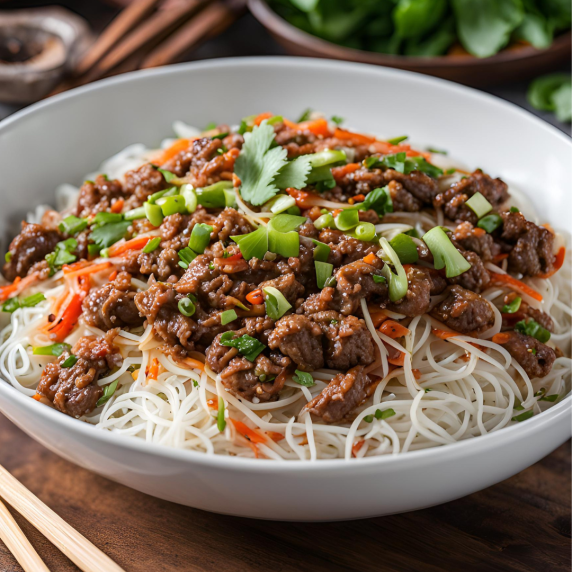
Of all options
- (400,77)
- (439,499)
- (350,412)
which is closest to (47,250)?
(350,412)

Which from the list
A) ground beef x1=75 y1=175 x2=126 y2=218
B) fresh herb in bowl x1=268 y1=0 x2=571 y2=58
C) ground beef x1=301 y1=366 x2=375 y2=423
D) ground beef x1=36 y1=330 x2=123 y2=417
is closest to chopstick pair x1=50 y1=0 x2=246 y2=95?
fresh herb in bowl x1=268 y1=0 x2=571 y2=58

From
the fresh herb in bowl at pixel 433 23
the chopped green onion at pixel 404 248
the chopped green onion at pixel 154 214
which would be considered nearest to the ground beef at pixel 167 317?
the chopped green onion at pixel 154 214

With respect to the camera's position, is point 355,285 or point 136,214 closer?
point 355,285

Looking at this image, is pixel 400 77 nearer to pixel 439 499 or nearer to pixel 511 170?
pixel 511 170

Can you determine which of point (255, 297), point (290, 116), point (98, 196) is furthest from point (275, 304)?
point (290, 116)

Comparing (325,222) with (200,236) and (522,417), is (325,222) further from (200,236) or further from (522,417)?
(522,417)

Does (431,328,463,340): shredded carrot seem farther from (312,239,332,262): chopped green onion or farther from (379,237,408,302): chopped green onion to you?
(312,239,332,262): chopped green onion
